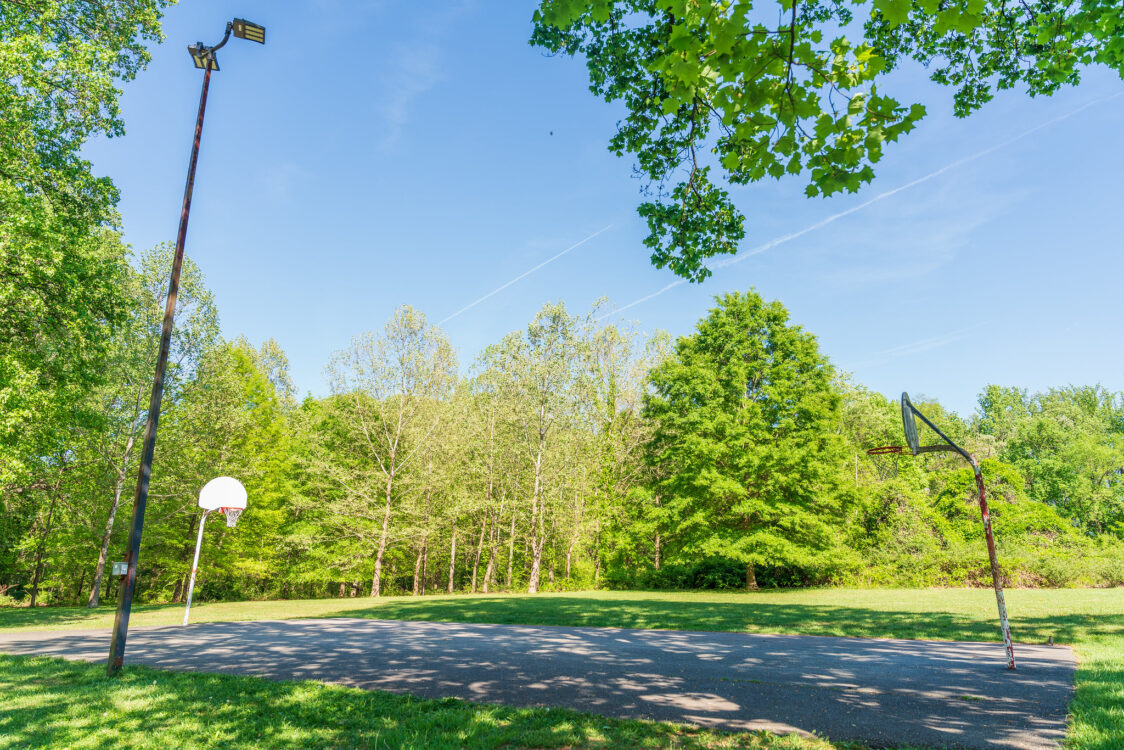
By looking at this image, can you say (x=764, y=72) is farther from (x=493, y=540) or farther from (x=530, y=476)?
(x=493, y=540)

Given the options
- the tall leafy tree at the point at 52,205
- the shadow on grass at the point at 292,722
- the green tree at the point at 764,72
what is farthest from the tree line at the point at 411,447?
the green tree at the point at 764,72

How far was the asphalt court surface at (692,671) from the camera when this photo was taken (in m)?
4.84

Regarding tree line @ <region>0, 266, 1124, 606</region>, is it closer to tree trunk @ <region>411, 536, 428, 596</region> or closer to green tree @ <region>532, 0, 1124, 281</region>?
tree trunk @ <region>411, 536, 428, 596</region>

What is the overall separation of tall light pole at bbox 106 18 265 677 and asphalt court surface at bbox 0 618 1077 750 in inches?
38.0

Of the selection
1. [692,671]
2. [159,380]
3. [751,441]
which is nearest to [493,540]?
[751,441]

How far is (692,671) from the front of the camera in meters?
7.02

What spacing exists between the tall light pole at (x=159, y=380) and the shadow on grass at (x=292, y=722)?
923 millimetres

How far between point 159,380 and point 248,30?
6.04 meters

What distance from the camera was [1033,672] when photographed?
6.76 meters

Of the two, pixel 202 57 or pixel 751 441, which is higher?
pixel 202 57

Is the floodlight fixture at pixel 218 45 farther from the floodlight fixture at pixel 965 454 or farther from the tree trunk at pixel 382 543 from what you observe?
the tree trunk at pixel 382 543

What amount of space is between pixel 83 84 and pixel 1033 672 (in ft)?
75.7

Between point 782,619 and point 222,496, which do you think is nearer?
point 782,619

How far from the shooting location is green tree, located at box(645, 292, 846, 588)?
24.8 metres
